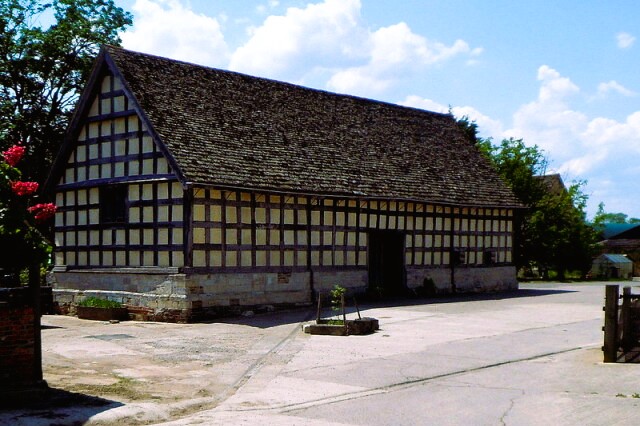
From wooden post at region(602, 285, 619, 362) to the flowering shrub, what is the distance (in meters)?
9.10

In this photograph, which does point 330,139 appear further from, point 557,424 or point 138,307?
point 557,424

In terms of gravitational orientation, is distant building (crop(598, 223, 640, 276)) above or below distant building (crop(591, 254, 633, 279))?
above

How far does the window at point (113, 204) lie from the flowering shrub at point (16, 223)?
12.1 meters

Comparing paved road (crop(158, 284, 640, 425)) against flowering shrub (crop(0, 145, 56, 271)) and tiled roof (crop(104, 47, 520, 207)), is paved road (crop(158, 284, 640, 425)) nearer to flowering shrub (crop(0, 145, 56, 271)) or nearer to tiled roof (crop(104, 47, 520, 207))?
flowering shrub (crop(0, 145, 56, 271))

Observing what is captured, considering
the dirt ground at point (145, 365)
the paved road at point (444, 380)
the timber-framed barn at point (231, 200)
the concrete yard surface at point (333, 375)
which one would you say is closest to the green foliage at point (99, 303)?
Result: the timber-framed barn at point (231, 200)

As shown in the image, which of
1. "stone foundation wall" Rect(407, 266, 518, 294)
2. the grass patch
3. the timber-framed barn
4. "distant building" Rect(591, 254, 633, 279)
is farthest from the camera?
"distant building" Rect(591, 254, 633, 279)

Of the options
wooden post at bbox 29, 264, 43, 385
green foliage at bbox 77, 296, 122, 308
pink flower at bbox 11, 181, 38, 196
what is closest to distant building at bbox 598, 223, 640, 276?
green foliage at bbox 77, 296, 122, 308

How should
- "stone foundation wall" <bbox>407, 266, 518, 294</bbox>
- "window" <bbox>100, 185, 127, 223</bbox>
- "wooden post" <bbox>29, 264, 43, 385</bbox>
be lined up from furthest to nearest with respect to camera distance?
1. "stone foundation wall" <bbox>407, 266, 518, 294</bbox>
2. "window" <bbox>100, 185, 127, 223</bbox>
3. "wooden post" <bbox>29, 264, 43, 385</bbox>

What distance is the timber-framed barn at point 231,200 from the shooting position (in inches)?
818

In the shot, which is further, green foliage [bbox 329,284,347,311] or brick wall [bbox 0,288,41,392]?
green foliage [bbox 329,284,347,311]

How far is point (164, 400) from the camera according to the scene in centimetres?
1027

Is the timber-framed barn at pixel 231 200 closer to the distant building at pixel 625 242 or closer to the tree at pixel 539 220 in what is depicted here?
the tree at pixel 539 220

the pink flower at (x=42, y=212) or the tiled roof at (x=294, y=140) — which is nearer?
the pink flower at (x=42, y=212)

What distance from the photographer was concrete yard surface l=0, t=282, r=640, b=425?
930 centimetres
